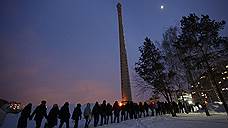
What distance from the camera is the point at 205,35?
17906 millimetres

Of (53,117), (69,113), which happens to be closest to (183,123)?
(69,113)

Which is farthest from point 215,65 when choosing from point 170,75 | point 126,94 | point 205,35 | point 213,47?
point 126,94

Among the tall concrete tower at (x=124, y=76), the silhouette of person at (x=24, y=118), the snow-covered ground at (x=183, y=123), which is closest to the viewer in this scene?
the snow-covered ground at (x=183, y=123)

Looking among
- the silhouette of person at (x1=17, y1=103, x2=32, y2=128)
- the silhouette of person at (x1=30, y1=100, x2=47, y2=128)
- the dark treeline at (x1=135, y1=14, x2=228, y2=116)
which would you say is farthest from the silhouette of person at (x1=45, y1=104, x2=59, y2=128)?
the dark treeline at (x1=135, y1=14, x2=228, y2=116)

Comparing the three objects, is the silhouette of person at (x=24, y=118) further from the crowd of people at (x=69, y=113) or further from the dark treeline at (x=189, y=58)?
the dark treeline at (x=189, y=58)

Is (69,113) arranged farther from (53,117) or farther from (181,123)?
(181,123)

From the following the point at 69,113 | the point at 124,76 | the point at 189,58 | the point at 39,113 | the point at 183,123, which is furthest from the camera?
the point at 124,76

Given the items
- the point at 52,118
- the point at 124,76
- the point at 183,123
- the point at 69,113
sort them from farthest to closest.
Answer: the point at 124,76, the point at 69,113, the point at 52,118, the point at 183,123

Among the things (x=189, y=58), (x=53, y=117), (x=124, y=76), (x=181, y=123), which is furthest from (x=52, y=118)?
(x=124, y=76)

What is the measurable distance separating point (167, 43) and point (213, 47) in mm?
9028

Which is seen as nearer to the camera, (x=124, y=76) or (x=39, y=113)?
(x=39, y=113)

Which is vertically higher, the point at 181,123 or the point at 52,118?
the point at 52,118

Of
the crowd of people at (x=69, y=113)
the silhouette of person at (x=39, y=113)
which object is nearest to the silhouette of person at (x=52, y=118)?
the crowd of people at (x=69, y=113)

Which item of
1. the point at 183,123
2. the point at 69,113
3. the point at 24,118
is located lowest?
the point at 183,123
